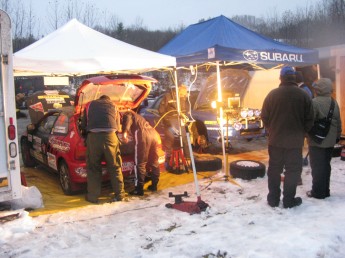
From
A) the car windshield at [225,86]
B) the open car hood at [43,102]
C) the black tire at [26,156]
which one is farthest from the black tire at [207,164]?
the open car hood at [43,102]

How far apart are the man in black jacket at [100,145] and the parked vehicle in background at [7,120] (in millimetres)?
1331

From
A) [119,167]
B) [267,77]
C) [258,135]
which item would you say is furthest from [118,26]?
[119,167]

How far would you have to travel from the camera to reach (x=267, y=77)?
40.4 ft

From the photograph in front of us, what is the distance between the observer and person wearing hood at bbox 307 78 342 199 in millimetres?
→ 5434

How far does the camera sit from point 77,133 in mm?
6348

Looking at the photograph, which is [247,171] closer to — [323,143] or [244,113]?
[323,143]

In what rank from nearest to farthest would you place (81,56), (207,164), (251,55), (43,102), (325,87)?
(325,87), (81,56), (251,55), (207,164), (43,102)

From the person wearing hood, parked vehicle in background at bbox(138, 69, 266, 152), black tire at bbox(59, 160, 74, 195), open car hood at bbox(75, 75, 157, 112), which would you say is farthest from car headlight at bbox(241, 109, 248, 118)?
black tire at bbox(59, 160, 74, 195)

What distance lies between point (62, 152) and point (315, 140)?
13.8ft

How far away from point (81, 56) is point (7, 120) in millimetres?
2154

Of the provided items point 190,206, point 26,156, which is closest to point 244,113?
point 190,206

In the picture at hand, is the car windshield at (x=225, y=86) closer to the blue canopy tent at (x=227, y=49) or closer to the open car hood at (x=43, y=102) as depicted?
the blue canopy tent at (x=227, y=49)

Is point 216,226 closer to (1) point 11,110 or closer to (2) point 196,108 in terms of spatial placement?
(1) point 11,110

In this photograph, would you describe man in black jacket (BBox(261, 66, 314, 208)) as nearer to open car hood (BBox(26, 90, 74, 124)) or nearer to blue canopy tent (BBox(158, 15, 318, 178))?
blue canopy tent (BBox(158, 15, 318, 178))
